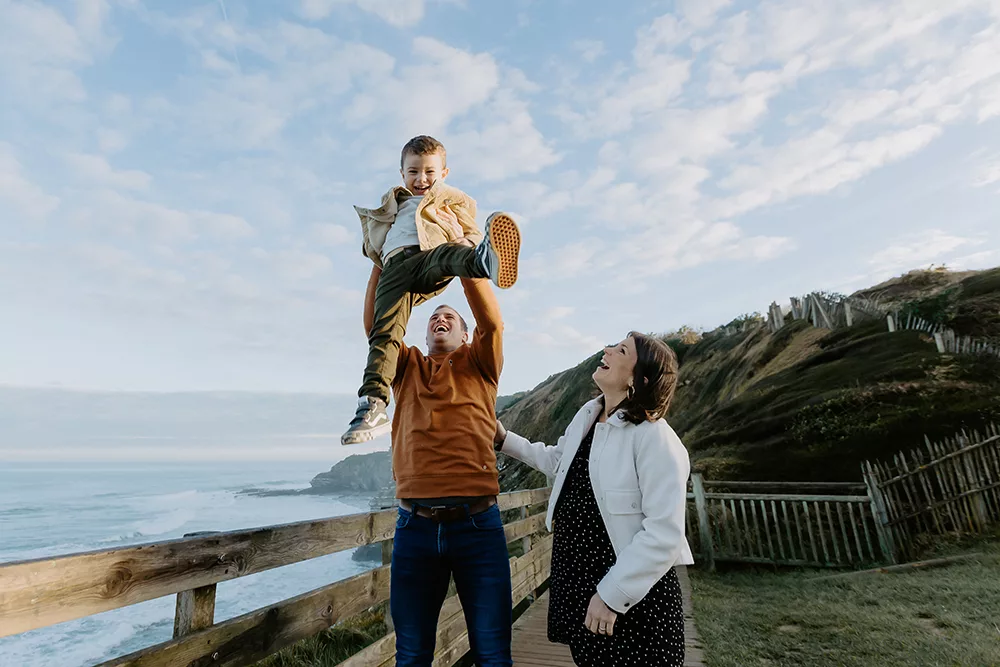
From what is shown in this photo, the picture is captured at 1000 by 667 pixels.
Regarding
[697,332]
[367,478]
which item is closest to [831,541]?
[697,332]

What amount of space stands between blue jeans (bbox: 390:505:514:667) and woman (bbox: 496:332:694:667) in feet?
0.69

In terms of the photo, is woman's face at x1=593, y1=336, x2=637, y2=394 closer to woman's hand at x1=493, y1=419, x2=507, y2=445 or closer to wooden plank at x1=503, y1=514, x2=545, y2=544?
woman's hand at x1=493, y1=419, x2=507, y2=445

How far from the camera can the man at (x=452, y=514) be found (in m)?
1.97

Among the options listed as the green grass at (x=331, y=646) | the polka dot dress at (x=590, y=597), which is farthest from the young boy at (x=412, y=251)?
the green grass at (x=331, y=646)

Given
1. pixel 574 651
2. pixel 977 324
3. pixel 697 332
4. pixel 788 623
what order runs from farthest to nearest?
pixel 697 332 < pixel 977 324 < pixel 788 623 < pixel 574 651

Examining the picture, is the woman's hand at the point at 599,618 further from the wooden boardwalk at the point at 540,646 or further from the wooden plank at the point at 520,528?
the wooden plank at the point at 520,528

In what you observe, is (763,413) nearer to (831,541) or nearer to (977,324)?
(831,541)

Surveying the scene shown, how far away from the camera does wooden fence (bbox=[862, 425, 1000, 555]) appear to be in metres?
7.51

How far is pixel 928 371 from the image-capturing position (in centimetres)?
1072

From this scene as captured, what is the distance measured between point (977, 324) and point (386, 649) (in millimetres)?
16210

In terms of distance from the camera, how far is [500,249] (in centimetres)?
183

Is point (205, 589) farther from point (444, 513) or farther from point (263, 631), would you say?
point (444, 513)

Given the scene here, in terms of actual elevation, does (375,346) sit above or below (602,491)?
above

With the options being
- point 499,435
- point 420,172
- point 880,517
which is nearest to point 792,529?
point 880,517
